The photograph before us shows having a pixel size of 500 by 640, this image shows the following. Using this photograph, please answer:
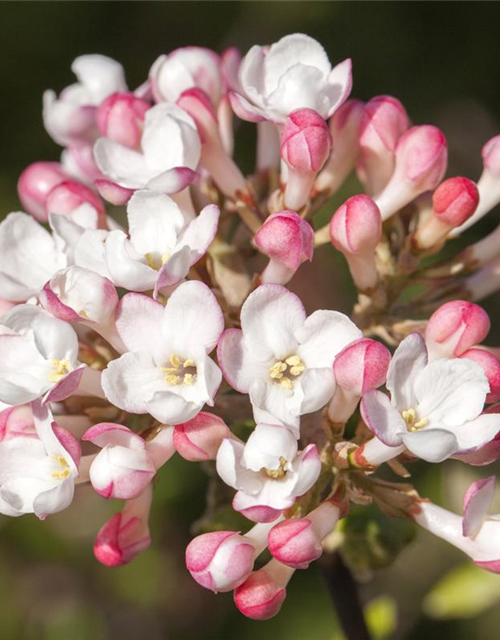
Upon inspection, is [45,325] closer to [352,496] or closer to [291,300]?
[291,300]

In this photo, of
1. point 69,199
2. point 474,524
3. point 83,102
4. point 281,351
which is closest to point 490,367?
point 474,524

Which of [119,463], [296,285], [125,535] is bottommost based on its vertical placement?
[296,285]

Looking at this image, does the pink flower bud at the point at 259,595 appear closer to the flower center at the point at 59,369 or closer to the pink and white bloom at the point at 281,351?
the pink and white bloom at the point at 281,351

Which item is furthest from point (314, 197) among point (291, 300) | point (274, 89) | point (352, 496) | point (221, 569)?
point (221, 569)

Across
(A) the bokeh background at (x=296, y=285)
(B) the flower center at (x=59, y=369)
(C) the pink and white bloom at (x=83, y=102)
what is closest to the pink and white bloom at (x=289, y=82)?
(C) the pink and white bloom at (x=83, y=102)

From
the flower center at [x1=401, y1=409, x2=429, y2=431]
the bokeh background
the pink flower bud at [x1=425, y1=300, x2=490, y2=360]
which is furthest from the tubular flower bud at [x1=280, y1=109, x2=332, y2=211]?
the bokeh background

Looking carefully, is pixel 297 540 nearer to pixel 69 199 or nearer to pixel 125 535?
pixel 125 535
